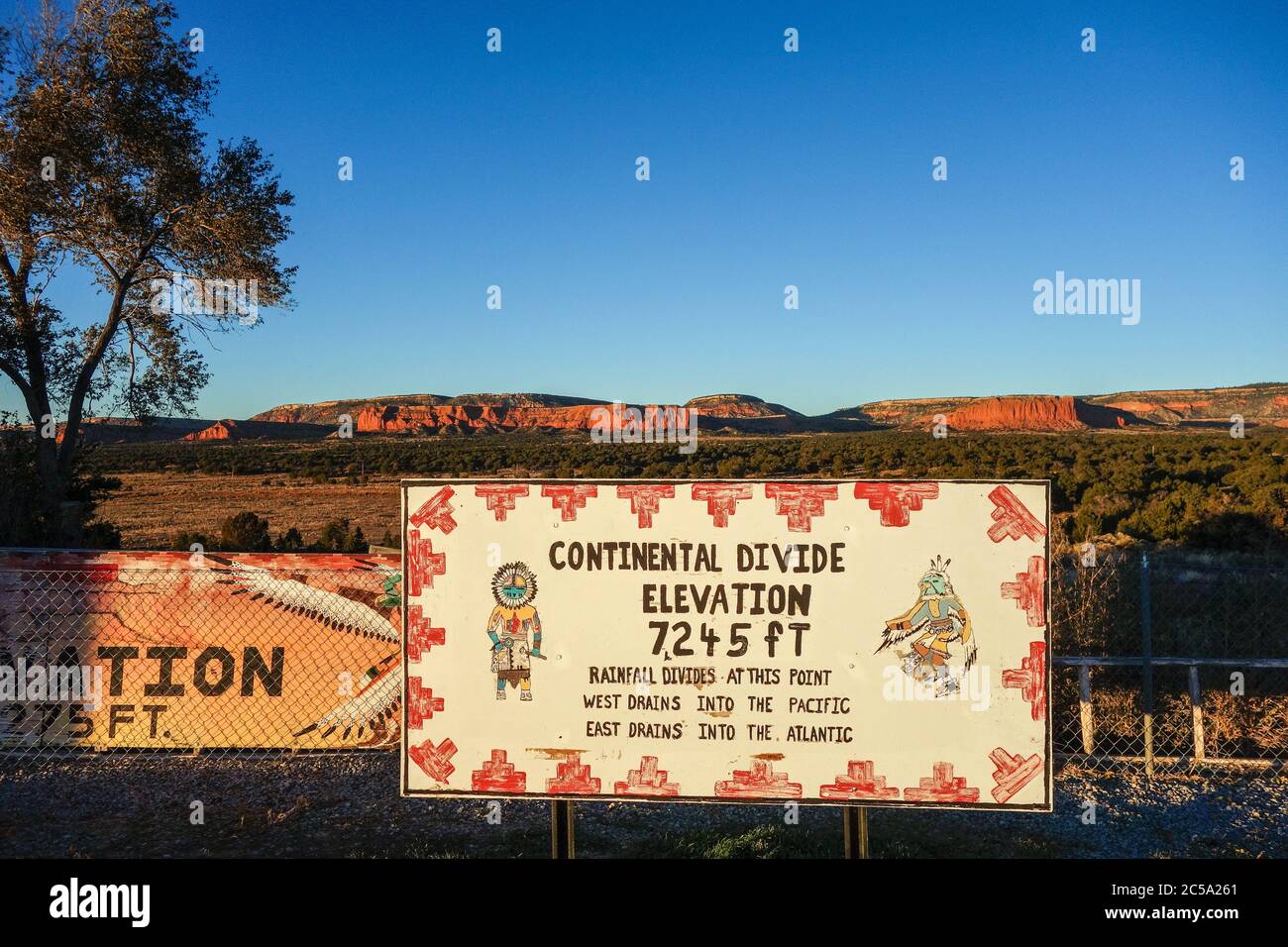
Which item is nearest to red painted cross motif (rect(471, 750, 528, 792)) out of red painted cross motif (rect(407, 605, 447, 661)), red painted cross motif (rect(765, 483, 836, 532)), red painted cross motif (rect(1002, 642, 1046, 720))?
red painted cross motif (rect(407, 605, 447, 661))

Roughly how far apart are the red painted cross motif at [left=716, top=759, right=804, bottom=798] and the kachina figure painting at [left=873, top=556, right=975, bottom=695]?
73cm

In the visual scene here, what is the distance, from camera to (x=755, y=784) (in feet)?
12.1

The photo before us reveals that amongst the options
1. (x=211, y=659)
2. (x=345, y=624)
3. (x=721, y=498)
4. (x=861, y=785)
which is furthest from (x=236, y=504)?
(x=861, y=785)

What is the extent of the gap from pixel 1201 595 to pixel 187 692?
37.4ft

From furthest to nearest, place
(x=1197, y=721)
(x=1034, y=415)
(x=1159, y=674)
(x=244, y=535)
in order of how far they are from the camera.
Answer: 1. (x=1034, y=415)
2. (x=244, y=535)
3. (x=1159, y=674)
4. (x=1197, y=721)

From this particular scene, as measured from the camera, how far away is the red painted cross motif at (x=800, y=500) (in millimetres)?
3723

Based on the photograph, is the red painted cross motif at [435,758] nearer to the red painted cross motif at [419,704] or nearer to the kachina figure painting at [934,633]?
the red painted cross motif at [419,704]

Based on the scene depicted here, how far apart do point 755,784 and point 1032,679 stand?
1.31 m

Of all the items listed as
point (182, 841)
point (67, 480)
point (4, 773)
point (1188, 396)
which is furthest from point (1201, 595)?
point (1188, 396)

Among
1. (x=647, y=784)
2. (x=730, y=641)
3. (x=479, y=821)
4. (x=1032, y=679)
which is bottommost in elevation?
(x=479, y=821)

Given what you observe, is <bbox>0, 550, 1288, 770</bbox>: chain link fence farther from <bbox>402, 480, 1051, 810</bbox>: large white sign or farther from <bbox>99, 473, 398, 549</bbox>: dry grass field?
<bbox>99, 473, 398, 549</bbox>: dry grass field

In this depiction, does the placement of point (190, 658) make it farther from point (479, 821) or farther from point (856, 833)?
point (856, 833)

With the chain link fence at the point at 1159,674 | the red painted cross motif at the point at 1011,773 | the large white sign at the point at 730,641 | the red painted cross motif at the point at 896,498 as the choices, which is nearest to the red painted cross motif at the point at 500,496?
the large white sign at the point at 730,641

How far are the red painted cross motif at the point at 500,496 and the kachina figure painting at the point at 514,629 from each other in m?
0.25
